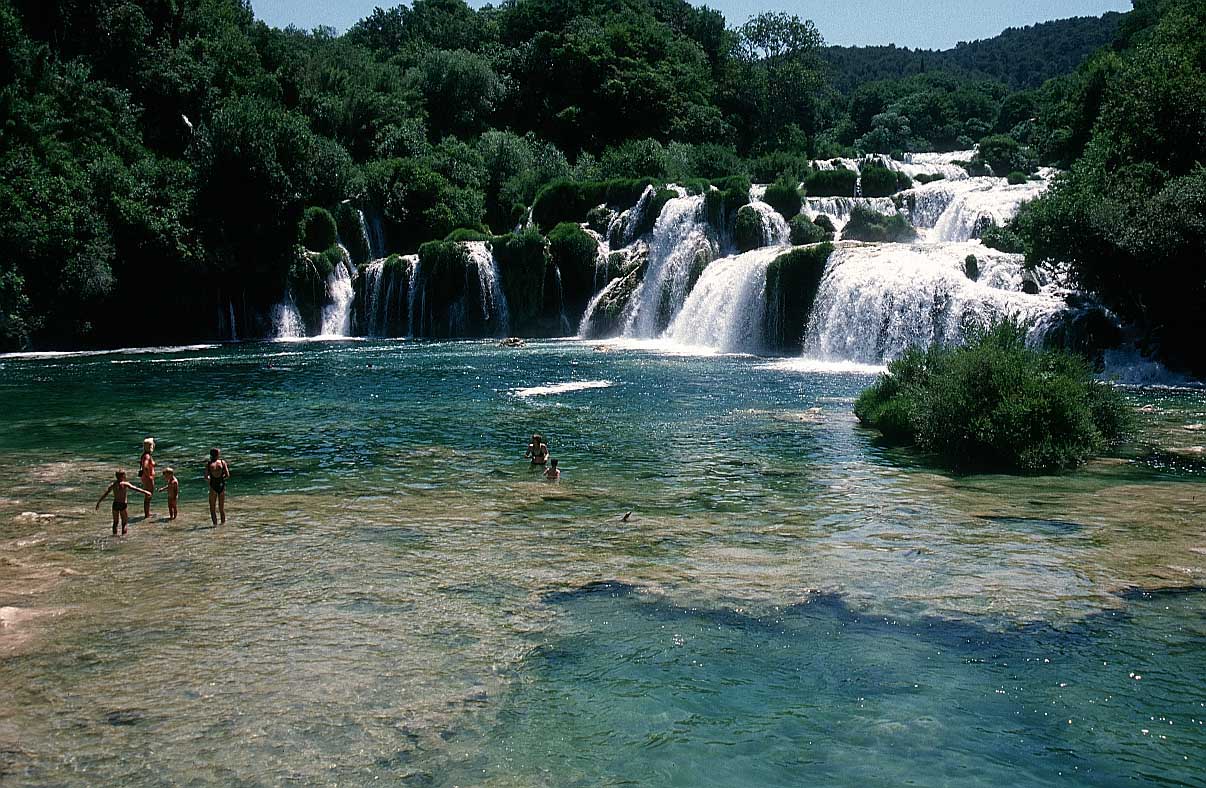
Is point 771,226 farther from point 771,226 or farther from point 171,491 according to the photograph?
point 171,491

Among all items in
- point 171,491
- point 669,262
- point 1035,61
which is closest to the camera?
point 171,491

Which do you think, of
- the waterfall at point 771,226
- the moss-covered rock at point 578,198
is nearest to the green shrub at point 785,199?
the waterfall at point 771,226

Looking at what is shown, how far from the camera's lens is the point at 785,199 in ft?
171

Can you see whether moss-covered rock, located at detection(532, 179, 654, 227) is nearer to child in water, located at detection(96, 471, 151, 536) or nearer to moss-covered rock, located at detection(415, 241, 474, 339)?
moss-covered rock, located at detection(415, 241, 474, 339)

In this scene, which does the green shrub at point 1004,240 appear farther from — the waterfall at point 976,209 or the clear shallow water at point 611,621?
the clear shallow water at point 611,621

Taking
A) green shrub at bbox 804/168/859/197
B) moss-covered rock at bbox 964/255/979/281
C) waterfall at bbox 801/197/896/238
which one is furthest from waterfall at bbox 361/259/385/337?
moss-covered rock at bbox 964/255/979/281

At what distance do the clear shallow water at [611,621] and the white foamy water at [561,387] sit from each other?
29.8 feet

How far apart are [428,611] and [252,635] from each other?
5.89 feet

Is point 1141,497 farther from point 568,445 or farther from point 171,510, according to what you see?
point 171,510

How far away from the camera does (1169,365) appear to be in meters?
30.4

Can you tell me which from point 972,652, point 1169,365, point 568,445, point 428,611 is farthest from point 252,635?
point 1169,365

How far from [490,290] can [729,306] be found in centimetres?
1507

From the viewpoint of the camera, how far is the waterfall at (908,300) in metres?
33.3

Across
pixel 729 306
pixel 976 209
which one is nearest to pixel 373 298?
pixel 729 306
